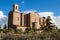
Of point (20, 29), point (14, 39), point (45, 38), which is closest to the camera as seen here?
point (45, 38)

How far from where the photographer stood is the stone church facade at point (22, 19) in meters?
56.8

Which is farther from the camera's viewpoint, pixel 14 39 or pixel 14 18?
pixel 14 18

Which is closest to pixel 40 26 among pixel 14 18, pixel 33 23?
pixel 33 23

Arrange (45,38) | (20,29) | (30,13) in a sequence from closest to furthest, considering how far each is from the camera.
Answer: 1. (45,38)
2. (20,29)
3. (30,13)

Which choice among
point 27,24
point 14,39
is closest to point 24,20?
point 27,24

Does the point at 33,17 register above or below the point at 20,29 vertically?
above

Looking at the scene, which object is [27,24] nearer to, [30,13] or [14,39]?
[30,13]

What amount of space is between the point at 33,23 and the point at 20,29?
25.4ft

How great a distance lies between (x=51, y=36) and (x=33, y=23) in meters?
39.6

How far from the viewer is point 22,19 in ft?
196

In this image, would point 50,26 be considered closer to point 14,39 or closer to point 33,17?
point 33,17

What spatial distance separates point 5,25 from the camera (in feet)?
196

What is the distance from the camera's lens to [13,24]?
55.8 meters

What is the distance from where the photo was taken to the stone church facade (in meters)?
56.8
